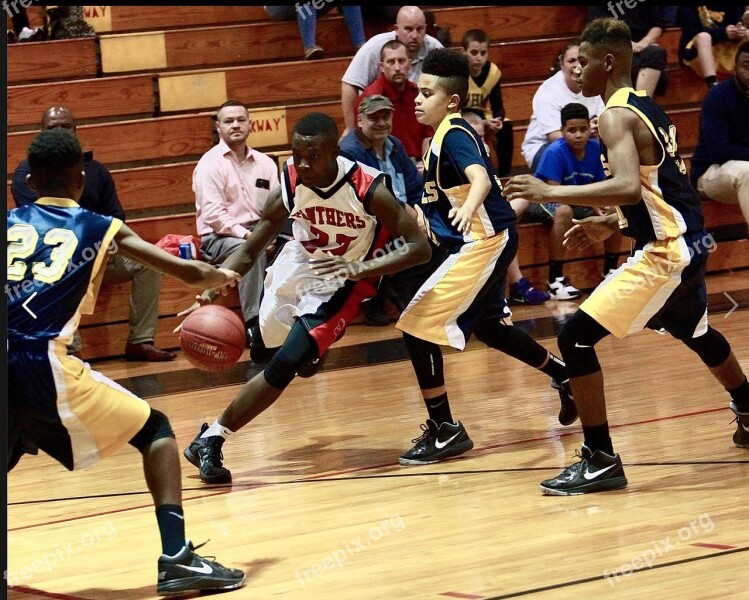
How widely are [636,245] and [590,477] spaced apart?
0.94 m

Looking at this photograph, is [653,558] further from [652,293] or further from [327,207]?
[327,207]

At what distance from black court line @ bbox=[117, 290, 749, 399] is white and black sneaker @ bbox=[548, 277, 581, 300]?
75 centimetres

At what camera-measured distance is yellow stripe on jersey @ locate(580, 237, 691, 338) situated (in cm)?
485

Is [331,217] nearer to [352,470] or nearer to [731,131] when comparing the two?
[352,470]

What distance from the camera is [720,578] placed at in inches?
145

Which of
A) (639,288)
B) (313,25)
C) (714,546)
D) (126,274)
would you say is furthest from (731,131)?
(714,546)

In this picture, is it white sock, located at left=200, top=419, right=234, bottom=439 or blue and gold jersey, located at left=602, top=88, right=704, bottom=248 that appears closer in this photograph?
blue and gold jersey, located at left=602, top=88, right=704, bottom=248

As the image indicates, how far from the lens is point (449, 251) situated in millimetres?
5695

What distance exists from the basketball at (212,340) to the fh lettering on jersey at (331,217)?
729 millimetres

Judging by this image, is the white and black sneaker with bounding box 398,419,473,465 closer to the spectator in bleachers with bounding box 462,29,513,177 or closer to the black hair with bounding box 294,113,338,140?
the black hair with bounding box 294,113,338,140

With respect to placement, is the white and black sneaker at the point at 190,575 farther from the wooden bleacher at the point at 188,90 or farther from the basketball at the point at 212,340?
the wooden bleacher at the point at 188,90

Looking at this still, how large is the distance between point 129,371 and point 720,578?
5199 millimetres

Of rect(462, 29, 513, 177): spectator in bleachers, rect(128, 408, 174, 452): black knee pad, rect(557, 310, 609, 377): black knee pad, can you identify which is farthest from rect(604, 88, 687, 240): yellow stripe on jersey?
rect(462, 29, 513, 177): spectator in bleachers

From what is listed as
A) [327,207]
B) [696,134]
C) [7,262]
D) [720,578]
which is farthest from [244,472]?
[696,134]
